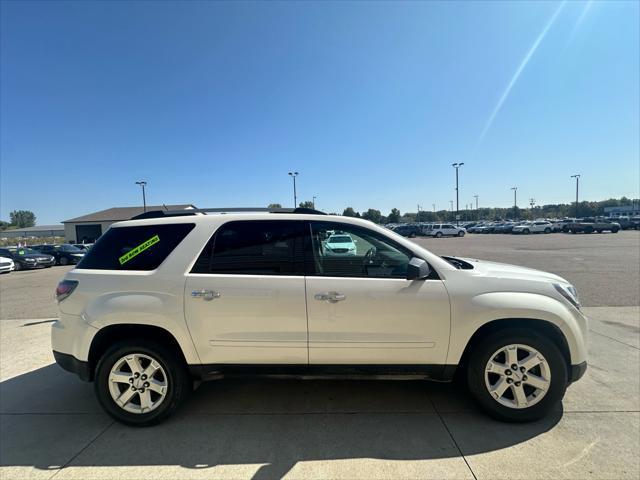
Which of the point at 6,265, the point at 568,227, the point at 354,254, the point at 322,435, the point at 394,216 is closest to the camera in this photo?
the point at 322,435

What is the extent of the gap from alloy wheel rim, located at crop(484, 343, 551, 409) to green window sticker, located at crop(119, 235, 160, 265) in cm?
319

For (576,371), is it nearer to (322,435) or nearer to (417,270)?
(417,270)

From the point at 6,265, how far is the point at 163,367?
71.1ft

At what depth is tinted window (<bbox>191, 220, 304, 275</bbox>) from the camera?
9.70 ft

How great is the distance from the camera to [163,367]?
2.95 metres

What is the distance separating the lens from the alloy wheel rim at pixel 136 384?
294cm

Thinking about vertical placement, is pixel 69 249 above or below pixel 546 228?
above

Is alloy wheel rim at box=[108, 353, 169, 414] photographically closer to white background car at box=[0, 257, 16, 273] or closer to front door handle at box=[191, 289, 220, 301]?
front door handle at box=[191, 289, 220, 301]

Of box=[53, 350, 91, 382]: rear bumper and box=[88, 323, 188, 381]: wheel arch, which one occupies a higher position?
box=[88, 323, 188, 381]: wheel arch

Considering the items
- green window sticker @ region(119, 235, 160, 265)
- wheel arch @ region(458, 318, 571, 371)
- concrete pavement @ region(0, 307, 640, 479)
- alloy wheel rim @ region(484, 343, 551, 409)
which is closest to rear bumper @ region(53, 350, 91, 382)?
concrete pavement @ region(0, 307, 640, 479)

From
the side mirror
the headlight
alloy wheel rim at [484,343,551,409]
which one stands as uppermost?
the side mirror

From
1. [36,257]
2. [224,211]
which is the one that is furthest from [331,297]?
[36,257]

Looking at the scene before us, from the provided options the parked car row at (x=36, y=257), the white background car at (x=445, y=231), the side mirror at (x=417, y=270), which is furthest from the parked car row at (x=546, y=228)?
the side mirror at (x=417, y=270)

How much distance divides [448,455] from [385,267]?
1.53 meters
